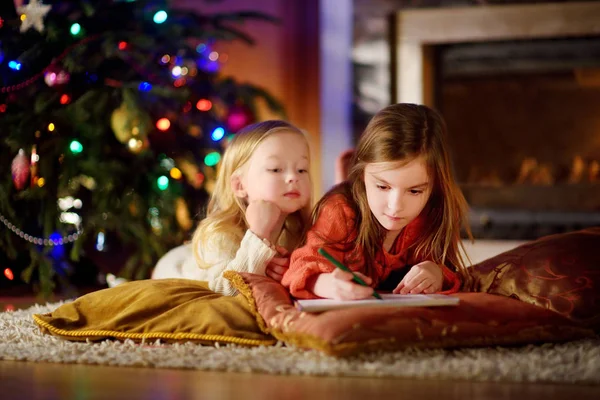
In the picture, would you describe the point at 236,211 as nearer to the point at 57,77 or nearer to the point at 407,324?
the point at 407,324

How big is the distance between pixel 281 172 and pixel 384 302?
0.50 m

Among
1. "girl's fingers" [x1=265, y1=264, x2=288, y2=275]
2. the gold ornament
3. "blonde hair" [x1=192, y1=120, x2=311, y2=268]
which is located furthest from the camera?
the gold ornament

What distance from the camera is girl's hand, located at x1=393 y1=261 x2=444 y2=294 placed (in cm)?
166

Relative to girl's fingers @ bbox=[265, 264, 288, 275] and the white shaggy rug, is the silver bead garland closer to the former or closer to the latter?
the white shaggy rug

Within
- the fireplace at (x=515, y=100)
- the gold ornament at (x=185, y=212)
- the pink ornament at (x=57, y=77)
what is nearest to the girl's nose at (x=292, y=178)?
the gold ornament at (x=185, y=212)

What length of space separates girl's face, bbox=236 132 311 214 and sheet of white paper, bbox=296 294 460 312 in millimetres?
380

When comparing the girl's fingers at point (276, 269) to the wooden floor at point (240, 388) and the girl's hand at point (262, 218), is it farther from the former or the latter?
the wooden floor at point (240, 388)

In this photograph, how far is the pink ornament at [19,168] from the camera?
2555 millimetres

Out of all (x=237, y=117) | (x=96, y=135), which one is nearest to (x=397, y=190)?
(x=96, y=135)

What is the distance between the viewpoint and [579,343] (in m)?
1.62

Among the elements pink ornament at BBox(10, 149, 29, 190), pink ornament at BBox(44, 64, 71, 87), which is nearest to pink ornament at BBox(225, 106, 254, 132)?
pink ornament at BBox(44, 64, 71, 87)

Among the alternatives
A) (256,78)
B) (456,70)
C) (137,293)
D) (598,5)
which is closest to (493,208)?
(456,70)

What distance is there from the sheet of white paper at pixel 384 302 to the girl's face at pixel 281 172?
14.9 inches

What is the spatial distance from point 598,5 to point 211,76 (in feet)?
5.39
